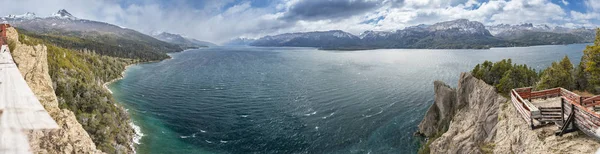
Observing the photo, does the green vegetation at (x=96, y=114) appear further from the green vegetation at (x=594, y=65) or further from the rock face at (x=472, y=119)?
the green vegetation at (x=594, y=65)

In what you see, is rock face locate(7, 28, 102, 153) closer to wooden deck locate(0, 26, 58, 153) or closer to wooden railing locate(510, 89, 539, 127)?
wooden deck locate(0, 26, 58, 153)

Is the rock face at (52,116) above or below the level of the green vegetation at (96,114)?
above

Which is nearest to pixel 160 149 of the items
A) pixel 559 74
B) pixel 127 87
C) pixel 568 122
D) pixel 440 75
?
pixel 568 122

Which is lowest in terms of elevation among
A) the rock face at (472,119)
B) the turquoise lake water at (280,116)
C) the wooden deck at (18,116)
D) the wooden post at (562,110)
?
the turquoise lake water at (280,116)

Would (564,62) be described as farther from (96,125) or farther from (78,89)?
(78,89)

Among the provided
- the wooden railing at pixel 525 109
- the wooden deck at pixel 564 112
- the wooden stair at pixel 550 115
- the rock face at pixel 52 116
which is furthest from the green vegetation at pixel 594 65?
the rock face at pixel 52 116

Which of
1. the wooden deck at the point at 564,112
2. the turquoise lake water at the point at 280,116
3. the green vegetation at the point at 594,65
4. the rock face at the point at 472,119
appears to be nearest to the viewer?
the wooden deck at the point at 564,112

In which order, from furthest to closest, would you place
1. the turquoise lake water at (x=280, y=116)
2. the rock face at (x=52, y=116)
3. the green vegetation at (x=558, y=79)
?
the turquoise lake water at (x=280, y=116)
the green vegetation at (x=558, y=79)
the rock face at (x=52, y=116)

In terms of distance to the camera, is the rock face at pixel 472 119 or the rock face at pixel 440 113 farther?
the rock face at pixel 440 113

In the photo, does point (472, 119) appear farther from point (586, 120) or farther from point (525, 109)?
point (586, 120)
